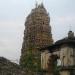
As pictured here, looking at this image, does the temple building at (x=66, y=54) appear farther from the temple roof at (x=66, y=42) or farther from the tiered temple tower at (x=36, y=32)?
the tiered temple tower at (x=36, y=32)

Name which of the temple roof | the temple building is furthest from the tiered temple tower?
the temple building

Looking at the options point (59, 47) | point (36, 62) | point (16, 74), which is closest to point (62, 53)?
point (59, 47)

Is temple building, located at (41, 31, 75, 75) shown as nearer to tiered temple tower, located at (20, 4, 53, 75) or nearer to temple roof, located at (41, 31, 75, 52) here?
temple roof, located at (41, 31, 75, 52)

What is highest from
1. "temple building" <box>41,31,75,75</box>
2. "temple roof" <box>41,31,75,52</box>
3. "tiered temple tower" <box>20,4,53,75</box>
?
"tiered temple tower" <box>20,4,53,75</box>

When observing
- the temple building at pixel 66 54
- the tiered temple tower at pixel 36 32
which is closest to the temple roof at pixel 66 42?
the temple building at pixel 66 54

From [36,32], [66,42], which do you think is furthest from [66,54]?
[36,32]

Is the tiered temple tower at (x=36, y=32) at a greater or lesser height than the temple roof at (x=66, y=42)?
greater

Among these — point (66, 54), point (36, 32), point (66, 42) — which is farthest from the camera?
point (36, 32)

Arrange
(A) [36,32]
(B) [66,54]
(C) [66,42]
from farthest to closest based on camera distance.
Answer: (A) [36,32]
(B) [66,54]
(C) [66,42]

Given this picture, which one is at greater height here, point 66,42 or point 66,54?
point 66,42

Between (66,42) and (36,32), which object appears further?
(36,32)

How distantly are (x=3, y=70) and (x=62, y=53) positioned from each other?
6.50m

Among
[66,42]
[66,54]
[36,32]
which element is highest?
[36,32]

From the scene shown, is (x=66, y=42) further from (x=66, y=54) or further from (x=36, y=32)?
(x=36, y=32)
